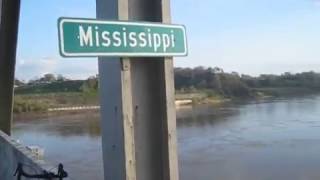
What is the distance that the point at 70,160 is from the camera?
86.6ft

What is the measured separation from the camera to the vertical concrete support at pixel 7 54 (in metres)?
7.04

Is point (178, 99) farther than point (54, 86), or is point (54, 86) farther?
point (178, 99)

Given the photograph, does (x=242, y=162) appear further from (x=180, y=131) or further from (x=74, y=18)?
(x=74, y=18)

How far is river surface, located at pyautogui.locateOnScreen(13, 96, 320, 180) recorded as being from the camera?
23.3m

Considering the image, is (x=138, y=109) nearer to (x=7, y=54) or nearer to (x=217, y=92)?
(x=7, y=54)

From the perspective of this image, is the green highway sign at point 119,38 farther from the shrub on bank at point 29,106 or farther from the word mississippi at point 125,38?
the shrub on bank at point 29,106

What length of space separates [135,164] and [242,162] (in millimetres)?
23833

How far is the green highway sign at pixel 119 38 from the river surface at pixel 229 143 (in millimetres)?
18268

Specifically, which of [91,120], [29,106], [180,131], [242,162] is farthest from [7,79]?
[29,106]

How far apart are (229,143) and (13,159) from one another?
25800 millimetres

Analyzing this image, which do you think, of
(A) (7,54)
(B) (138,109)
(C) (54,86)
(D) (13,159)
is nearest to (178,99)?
(C) (54,86)

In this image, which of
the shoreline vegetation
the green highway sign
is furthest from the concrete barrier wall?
the shoreline vegetation

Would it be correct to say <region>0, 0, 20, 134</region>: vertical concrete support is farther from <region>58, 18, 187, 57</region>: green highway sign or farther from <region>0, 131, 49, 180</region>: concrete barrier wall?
<region>58, 18, 187, 57</region>: green highway sign

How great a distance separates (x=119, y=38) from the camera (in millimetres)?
2002
